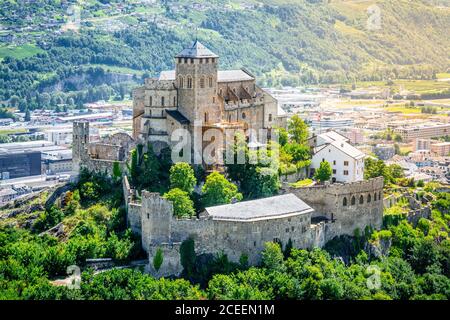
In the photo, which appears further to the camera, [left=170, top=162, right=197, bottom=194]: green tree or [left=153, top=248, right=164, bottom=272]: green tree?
[left=170, top=162, right=197, bottom=194]: green tree

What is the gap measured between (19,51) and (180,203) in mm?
115091

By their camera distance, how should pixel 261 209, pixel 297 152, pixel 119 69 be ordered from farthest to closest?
pixel 119 69, pixel 297 152, pixel 261 209

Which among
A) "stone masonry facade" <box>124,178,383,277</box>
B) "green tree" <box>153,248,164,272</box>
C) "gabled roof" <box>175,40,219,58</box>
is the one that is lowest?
"green tree" <box>153,248,164,272</box>

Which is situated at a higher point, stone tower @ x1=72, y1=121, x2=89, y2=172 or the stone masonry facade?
stone tower @ x1=72, y1=121, x2=89, y2=172

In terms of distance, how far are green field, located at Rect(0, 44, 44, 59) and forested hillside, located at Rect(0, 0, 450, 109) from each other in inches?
6.3

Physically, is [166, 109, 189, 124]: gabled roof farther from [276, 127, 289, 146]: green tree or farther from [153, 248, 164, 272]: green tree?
[153, 248, 164, 272]: green tree

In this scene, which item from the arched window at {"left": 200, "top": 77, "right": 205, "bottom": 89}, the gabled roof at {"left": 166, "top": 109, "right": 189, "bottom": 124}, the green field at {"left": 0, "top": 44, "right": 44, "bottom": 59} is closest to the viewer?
the gabled roof at {"left": 166, "top": 109, "right": 189, "bottom": 124}

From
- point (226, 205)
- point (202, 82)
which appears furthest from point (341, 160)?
point (226, 205)

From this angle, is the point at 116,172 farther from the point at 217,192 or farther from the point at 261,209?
the point at 261,209

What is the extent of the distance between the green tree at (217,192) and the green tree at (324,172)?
7739mm

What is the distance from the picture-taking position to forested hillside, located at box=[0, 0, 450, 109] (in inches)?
6688

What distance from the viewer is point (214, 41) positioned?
589 feet

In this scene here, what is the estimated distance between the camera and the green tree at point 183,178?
62.3 metres

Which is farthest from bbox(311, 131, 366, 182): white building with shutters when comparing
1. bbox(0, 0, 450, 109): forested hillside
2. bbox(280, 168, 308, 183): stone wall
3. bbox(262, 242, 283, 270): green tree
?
bbox(0, 0, 450, 109): forested hillside
